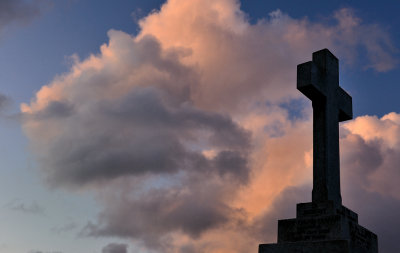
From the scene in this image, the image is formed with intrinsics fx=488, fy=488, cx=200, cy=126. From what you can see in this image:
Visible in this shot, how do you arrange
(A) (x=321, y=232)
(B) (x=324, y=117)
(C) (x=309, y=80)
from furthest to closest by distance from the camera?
(B) (x=324, y=117), (C) (x=309, y=80), (A) (x=321, y=232)

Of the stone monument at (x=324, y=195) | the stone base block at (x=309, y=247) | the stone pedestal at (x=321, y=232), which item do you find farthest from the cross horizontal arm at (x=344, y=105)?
the stone base block at (x=309, y=247)

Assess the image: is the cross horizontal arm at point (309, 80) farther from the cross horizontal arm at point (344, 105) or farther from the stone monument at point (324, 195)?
the cross horizontal arm at point (344, 105)

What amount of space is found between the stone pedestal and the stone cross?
340mm

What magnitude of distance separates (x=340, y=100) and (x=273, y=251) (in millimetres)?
4867

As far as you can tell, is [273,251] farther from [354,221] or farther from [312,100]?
[312,100]

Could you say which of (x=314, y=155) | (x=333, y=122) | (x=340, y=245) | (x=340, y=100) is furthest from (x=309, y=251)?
(x=340, y=100)

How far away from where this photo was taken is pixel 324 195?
39.1ft

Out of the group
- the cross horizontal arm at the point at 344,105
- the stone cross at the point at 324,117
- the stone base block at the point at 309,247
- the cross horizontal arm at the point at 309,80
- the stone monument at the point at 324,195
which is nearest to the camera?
the stone base block at the point at 309,247

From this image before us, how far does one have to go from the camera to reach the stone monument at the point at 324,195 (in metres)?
11.1

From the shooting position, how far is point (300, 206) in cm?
1201

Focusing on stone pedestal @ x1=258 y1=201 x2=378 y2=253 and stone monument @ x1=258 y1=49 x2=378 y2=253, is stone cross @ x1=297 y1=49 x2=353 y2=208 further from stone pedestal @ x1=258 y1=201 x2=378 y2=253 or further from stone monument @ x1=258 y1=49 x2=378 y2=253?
stone pedestal @ x1=258 y1=201 x2=378 y2=253

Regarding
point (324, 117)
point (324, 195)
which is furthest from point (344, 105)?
point (324, 195)

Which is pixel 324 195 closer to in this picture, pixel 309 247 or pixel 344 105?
pixel 309 247

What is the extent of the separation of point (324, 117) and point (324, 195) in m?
2.13
